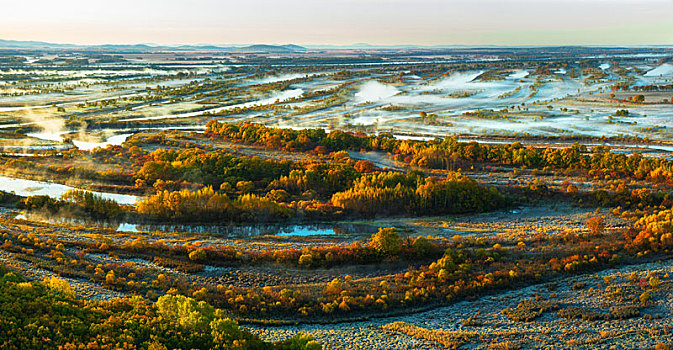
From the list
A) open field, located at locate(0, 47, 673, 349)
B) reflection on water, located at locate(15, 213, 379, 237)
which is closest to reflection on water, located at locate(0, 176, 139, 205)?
open field, located at locate(0, 47, 673, 349)

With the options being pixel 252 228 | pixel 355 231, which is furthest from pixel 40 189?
pixel 355 231

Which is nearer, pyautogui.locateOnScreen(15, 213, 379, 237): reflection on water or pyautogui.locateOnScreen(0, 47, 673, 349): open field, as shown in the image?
pyautogui.locateOnScreen(0, 47, 673, 349): open field

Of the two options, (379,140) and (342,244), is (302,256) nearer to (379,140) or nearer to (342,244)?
(342,244)

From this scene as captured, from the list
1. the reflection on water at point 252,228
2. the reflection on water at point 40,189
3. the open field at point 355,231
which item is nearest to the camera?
the open field at point 355,231

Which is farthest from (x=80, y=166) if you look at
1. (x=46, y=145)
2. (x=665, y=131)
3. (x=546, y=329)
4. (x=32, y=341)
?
(x=665, y=131)

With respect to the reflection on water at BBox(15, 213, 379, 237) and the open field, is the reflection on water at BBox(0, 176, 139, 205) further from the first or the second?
the reflection on water at BBox(15, 213, 379, 237)

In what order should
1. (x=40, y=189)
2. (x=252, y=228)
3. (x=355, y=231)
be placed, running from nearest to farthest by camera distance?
(x=355, y=231), (x=252, y=228), (x=40, y=189)

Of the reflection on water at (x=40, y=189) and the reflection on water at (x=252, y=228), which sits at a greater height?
the reflection on water at (x=40, y=189)

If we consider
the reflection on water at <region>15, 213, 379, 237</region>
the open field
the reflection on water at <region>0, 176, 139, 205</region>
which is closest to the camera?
the open field

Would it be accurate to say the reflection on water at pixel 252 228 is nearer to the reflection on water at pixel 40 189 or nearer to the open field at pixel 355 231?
the open field at pixel 355 231

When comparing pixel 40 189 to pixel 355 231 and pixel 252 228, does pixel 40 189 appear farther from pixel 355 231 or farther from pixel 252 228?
pixel 355 231

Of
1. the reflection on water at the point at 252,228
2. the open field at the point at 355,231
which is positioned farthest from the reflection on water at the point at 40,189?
the reflection on water at the point at 252,228
